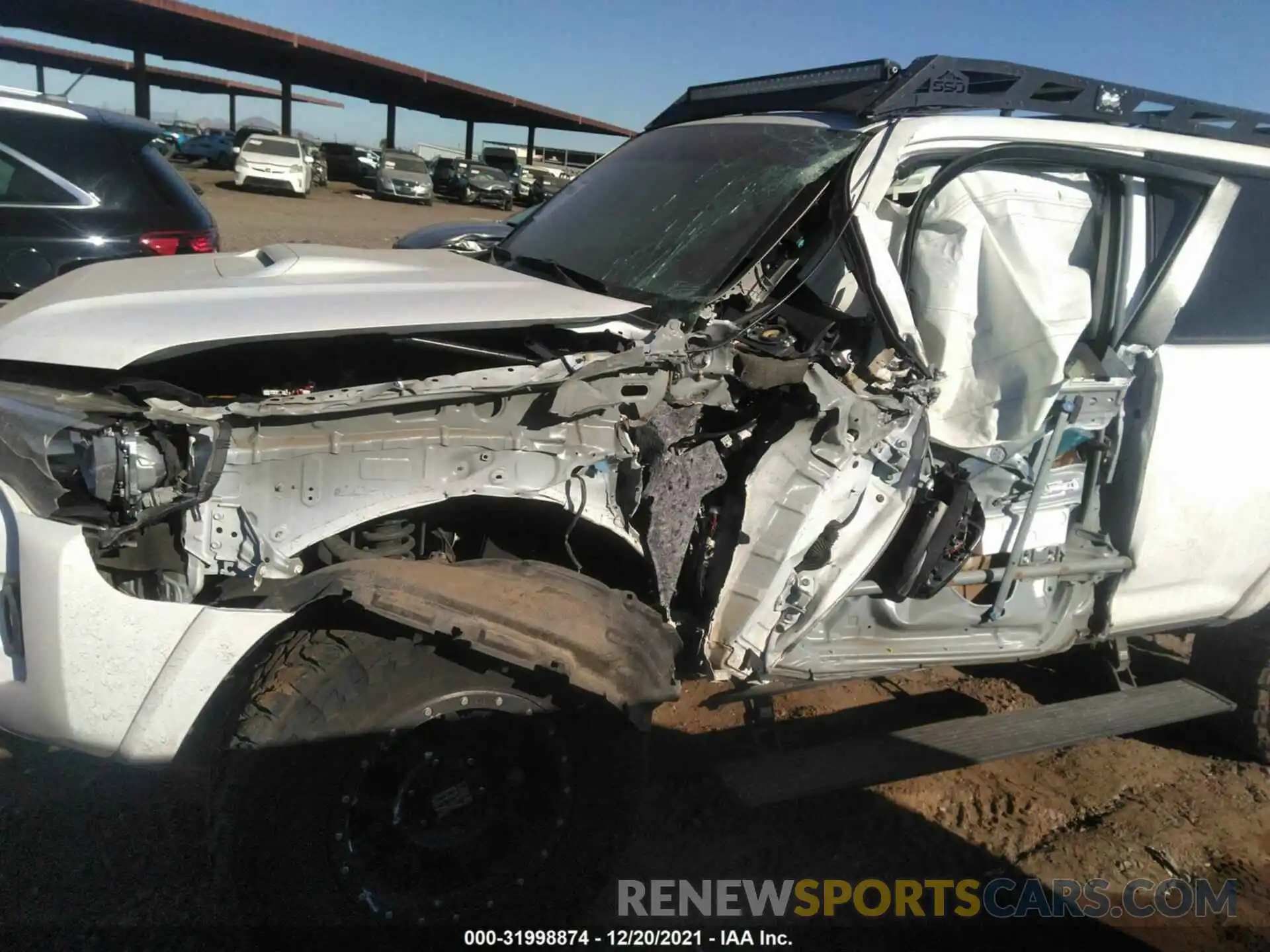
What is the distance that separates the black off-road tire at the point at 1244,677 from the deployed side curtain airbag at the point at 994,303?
184 centimetres

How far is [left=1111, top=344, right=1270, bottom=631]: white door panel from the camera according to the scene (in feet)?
9.70

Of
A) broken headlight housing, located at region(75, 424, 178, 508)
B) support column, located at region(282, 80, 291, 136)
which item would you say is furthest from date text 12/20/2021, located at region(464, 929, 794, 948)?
support column, located at region(282, 80, 291, 136)

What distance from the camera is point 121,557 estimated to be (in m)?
2.04

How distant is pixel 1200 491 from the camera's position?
3086 mm

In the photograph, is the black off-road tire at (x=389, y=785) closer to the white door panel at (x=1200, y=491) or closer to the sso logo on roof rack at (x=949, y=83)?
the white door panel at (x=1200, y=491)

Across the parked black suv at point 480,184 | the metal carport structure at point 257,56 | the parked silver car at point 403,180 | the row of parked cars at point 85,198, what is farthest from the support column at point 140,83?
the row of parked cars at point 85,198

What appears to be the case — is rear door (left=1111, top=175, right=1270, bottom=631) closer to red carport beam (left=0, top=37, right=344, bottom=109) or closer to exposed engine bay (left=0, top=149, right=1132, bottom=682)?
exposed engine bay (left=0, top=149, right=1132, bottom=682)

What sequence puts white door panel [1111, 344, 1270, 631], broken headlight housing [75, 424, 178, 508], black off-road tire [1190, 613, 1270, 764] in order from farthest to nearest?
black off-road tire [1190, 613, 1270, 764], white door panel [1111, 344, 1270, 631], broken headlight housing [75, 424, 178, 508]

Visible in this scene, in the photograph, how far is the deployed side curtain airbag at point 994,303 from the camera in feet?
8.54

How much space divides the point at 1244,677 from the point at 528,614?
3228 mm

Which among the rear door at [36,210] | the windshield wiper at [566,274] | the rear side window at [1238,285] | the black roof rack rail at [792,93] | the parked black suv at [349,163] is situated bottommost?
the parked black suv at [349,163]

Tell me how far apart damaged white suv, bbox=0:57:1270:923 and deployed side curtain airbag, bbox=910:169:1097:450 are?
1 centimetres

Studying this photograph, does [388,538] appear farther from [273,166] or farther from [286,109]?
[286,109]

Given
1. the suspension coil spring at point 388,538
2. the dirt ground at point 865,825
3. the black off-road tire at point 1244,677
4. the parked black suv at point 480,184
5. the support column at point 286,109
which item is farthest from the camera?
the support column at point 286,109
